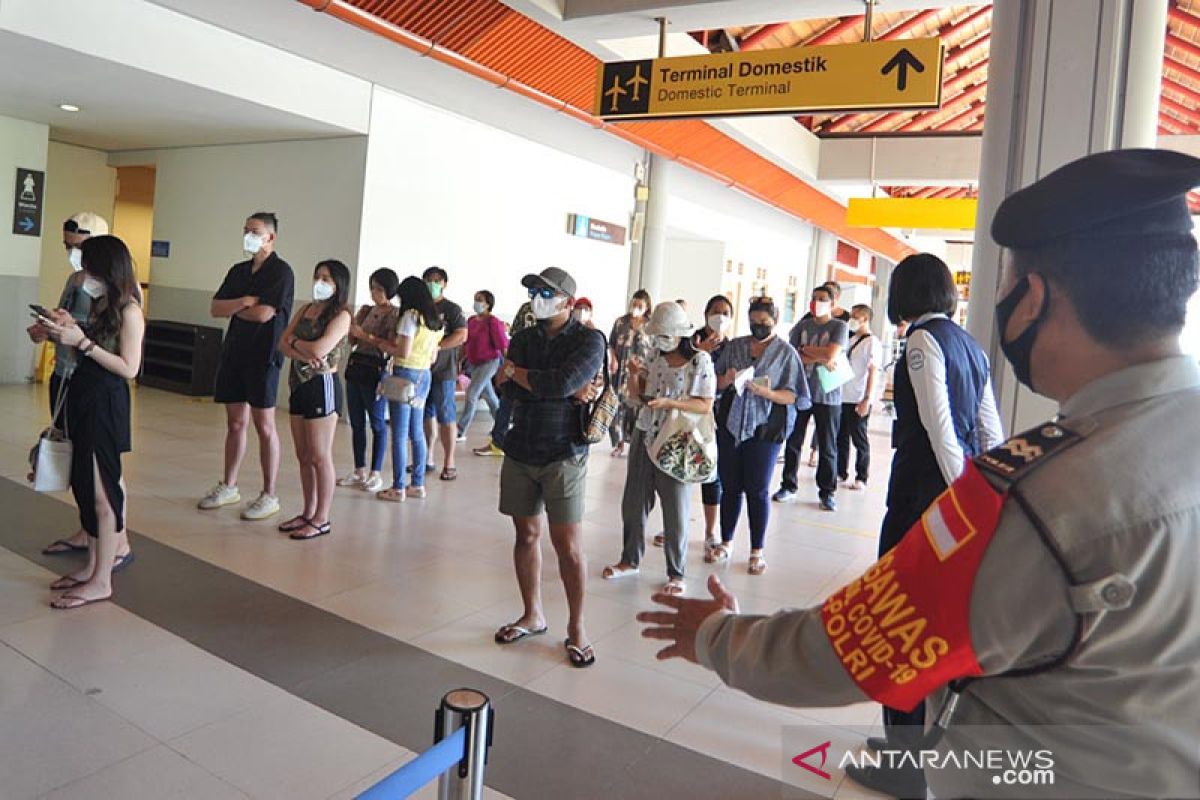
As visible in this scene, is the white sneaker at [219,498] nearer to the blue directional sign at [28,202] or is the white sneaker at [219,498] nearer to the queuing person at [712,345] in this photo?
the queuing person at [712,345]

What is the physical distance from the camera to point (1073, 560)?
0.76 m

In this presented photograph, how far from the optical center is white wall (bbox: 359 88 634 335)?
337 inches

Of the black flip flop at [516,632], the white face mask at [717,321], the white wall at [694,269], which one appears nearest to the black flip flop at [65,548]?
the black flip flop at [516,632]

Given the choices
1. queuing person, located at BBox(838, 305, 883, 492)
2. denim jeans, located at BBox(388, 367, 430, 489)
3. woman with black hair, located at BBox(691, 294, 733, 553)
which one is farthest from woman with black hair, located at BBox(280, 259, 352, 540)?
queuing person, located at BBox(838, 305, 883, 492)

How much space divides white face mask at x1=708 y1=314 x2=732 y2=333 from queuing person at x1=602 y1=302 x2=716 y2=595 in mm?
794

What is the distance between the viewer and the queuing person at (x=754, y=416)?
15.5 feet

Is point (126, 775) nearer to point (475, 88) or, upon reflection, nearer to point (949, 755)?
point (949, 755)

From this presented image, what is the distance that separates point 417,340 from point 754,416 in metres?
2.32

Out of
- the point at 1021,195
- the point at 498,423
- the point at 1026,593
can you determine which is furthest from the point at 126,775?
the point at 1021,195

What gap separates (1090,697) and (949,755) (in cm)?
18

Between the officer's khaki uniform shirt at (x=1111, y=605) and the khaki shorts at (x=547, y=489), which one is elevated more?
the officer's khaki uniform shirt at (x=1111, y=605)

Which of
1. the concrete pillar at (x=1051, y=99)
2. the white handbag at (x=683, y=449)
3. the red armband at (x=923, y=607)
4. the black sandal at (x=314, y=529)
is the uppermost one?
the concrete pillar at (x=1051, y=99)

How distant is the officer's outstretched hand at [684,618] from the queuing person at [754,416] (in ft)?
11.9

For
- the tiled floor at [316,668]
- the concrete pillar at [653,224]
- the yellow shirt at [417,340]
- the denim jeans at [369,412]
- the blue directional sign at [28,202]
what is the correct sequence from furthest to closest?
the concrete pillar at [653,224] < the blue directional sign at [28,202] < the denim jeans at [369,412] < the yellow shirt at [417,340] < the tiled floor at [316,668]
